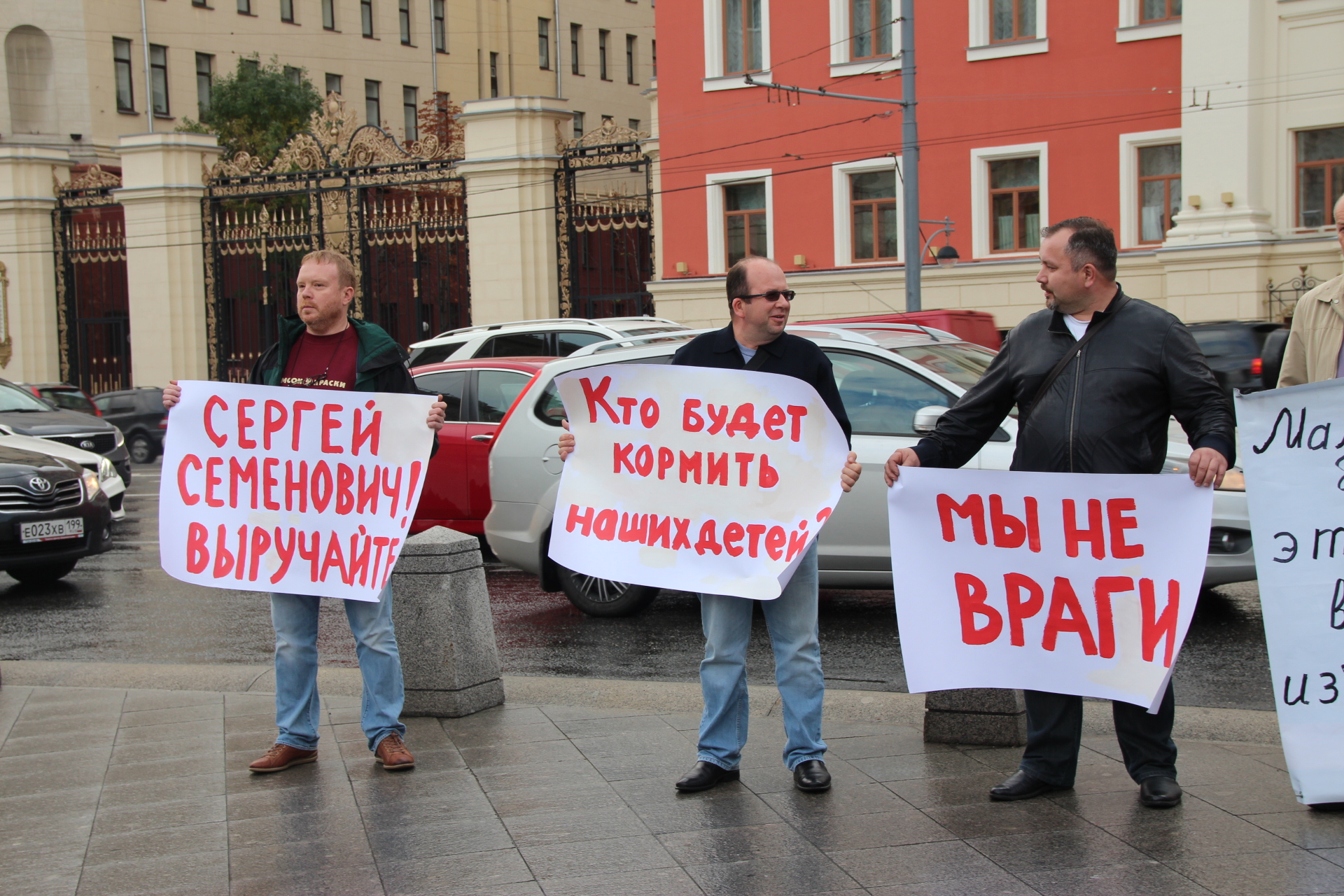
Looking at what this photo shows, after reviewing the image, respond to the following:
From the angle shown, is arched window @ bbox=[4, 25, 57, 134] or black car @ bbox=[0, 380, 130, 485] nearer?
black car @ bbox=[0, 380, 130, 485]

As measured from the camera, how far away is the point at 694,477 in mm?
5344

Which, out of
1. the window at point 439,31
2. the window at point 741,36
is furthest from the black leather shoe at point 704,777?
the window at point 439,31

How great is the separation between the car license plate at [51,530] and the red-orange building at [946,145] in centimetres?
1818

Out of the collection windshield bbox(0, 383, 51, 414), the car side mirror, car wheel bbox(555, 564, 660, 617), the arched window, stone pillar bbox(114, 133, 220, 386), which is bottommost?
car wheel bbox(555, 564, 660, 617)

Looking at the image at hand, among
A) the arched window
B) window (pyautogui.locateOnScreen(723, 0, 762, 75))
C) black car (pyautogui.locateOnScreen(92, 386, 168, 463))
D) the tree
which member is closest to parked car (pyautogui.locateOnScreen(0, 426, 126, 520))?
black car (pyautogui.locateOnScreen(92, 386, 168, 463))

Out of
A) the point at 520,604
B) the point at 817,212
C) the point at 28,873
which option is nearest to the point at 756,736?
the point at 28,873

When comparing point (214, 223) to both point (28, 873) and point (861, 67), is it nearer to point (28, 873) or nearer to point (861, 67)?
point (861, 67)

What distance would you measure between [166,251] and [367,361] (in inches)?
1089

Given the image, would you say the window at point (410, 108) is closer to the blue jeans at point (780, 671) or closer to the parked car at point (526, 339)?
the parked car at point (526, 339)

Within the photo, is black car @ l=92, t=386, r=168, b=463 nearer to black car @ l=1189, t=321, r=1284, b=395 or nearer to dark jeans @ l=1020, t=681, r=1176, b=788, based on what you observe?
black car @ l=1189, t=321, r=1284, b=395

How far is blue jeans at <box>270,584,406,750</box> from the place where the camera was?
5.51 metres

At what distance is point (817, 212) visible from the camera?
2789cm

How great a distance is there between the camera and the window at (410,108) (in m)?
57.6

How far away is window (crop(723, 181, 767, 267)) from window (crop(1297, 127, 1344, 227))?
388 inches
